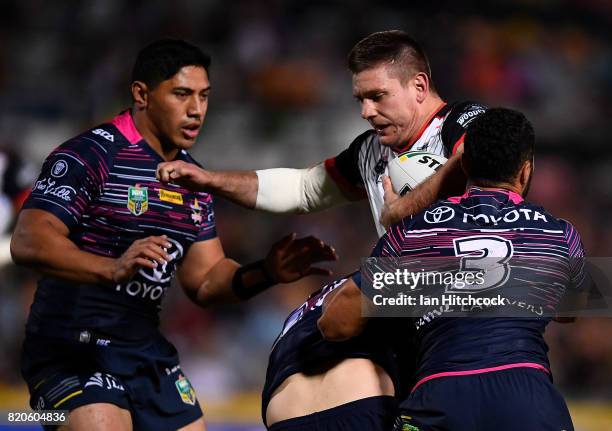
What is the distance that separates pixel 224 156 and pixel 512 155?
731cm

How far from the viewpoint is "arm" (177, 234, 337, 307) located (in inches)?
211

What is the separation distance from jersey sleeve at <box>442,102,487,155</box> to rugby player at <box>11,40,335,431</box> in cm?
95

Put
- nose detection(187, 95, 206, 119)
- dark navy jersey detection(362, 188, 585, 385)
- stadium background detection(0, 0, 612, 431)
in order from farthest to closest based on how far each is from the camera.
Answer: stadium background detection(0, 0, 612, 431), nose detection(187, 95, 206, 119), dark navy jersey detection(362, 188, 585, 385)

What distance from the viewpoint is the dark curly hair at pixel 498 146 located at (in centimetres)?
399

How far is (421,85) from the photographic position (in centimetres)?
485

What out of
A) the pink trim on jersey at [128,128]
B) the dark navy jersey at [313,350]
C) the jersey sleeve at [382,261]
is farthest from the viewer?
the pink trim on jersey at [128,128]

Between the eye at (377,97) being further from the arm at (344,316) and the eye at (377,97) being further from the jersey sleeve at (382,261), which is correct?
the arm at (344,316)

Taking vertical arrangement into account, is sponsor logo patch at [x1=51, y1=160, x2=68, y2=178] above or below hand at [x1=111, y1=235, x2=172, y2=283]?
above

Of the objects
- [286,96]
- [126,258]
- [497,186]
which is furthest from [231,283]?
[286,96]

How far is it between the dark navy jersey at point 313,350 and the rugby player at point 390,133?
0.50m

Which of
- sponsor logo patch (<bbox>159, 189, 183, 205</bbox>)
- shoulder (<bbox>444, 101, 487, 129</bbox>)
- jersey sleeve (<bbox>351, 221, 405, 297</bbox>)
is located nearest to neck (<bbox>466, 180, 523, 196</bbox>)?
jersey sleeve (<bbox>351, 221, 405, 297</bbox>)

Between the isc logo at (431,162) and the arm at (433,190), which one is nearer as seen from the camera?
the arm at (433,190)

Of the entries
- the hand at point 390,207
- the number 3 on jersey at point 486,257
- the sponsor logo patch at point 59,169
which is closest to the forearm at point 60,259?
the sponsor logo patch at point 59,169

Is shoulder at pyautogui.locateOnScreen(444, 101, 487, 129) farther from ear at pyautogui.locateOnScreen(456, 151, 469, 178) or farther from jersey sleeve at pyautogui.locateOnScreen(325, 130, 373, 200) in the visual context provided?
jersey sleeve at pyautogui.locateOnScreen(325, 130, 373, 200)
